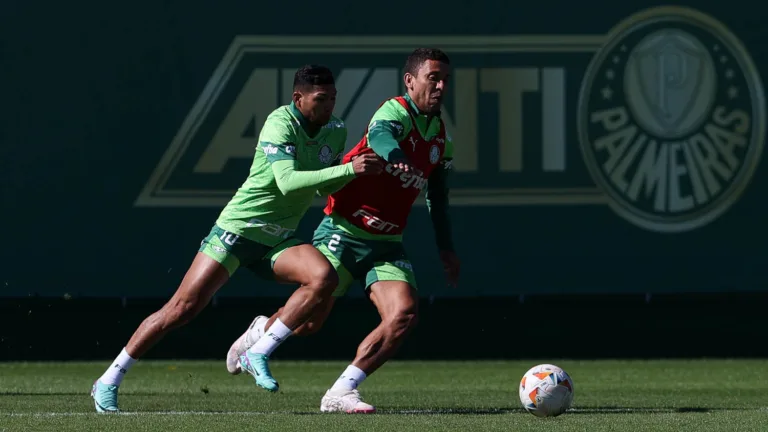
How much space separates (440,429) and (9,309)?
7112mm

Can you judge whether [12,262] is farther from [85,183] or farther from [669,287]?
[669,287]

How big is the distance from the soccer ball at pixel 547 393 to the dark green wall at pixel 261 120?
550 centimetres

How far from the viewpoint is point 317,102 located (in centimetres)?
838

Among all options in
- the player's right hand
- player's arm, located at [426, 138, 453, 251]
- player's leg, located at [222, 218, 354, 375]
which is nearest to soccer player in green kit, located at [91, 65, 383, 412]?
player's leg, located at [222, 218, 354, 375]

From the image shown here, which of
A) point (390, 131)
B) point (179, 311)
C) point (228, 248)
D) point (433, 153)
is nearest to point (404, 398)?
point (433, 153)

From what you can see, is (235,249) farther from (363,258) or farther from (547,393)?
(547,393)

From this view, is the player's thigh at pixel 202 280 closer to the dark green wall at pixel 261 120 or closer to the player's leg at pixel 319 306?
the player's leg at pixel 319 306

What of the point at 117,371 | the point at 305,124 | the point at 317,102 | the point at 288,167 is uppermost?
the point at 317,102

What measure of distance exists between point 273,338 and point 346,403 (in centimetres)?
64

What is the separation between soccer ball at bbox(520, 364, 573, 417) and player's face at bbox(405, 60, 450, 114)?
1.70 metres

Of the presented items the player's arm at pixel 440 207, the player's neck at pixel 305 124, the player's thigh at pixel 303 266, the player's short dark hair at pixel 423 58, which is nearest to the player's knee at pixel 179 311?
the player's thigh at pixel 303 266

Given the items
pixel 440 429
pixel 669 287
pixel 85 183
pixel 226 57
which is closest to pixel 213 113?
pixel 226 57

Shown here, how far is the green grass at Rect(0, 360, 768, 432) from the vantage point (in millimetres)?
7410

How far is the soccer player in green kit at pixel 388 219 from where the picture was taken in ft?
27.1
